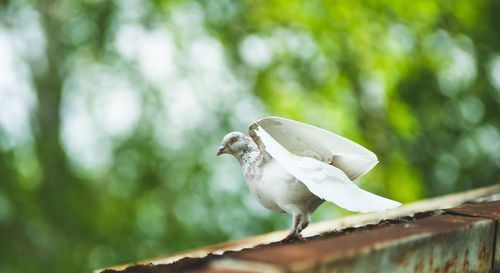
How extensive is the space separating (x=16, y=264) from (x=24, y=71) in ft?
7.28

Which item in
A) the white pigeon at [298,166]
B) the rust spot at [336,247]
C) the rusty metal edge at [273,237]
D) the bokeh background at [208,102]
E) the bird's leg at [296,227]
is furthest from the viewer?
the bokeh background at [208,102]

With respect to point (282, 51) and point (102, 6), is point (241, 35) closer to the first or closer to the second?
point (282, 51)

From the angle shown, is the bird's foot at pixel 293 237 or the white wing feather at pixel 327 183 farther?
the bird's foot at pixel 293 237

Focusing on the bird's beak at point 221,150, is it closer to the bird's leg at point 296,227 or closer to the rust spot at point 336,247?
the bird's leg at point 296,227

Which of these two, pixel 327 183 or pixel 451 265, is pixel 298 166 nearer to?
pixel 327 183

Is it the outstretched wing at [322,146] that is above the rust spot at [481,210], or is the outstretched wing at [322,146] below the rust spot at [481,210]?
above

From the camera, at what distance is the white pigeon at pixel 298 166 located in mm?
1055

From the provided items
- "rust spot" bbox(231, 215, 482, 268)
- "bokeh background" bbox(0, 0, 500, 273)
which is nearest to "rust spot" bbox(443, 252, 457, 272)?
"rust spot" bbox(231, 215, 482, 268)

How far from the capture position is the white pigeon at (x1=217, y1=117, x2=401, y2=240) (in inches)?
41.5

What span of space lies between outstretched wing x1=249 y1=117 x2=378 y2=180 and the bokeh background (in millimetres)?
4475

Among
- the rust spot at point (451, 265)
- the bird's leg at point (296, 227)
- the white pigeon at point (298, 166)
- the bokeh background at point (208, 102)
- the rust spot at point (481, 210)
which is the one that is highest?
the bokeh background at point (208, 102)

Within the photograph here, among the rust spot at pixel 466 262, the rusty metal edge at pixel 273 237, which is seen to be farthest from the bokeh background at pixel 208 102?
the rust spot at pixel 466 262

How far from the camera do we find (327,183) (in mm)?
1054

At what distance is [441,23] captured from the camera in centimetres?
558
